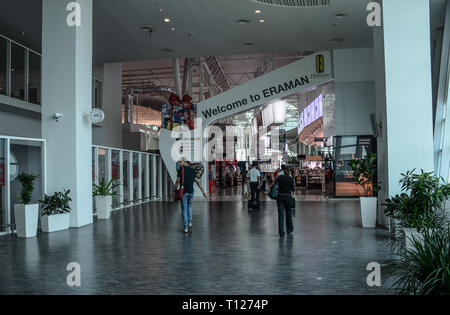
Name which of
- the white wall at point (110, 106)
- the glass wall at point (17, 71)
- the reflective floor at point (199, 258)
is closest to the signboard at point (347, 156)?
the reflective floor at point (199, 258)

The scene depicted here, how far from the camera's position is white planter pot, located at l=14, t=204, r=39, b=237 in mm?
7758

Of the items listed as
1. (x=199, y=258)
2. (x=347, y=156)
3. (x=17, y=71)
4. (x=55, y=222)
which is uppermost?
(x=17, y=71)

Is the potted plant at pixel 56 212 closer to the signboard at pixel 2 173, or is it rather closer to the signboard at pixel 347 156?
the signboard at pixel 2 173

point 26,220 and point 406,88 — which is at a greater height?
point 406,88

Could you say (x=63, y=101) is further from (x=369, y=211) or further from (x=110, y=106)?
(x=110, y=106)

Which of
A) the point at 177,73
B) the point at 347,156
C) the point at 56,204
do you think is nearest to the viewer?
the point at 56,204

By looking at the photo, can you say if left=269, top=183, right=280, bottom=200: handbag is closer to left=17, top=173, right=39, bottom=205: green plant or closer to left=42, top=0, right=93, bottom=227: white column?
left=42, top=0, right=93, bottom=227: white column

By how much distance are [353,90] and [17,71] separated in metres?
11.9

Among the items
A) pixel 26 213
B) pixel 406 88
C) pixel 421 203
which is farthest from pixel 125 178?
pixel 421 203

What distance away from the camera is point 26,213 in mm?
7777

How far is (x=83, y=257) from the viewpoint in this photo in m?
5.83
